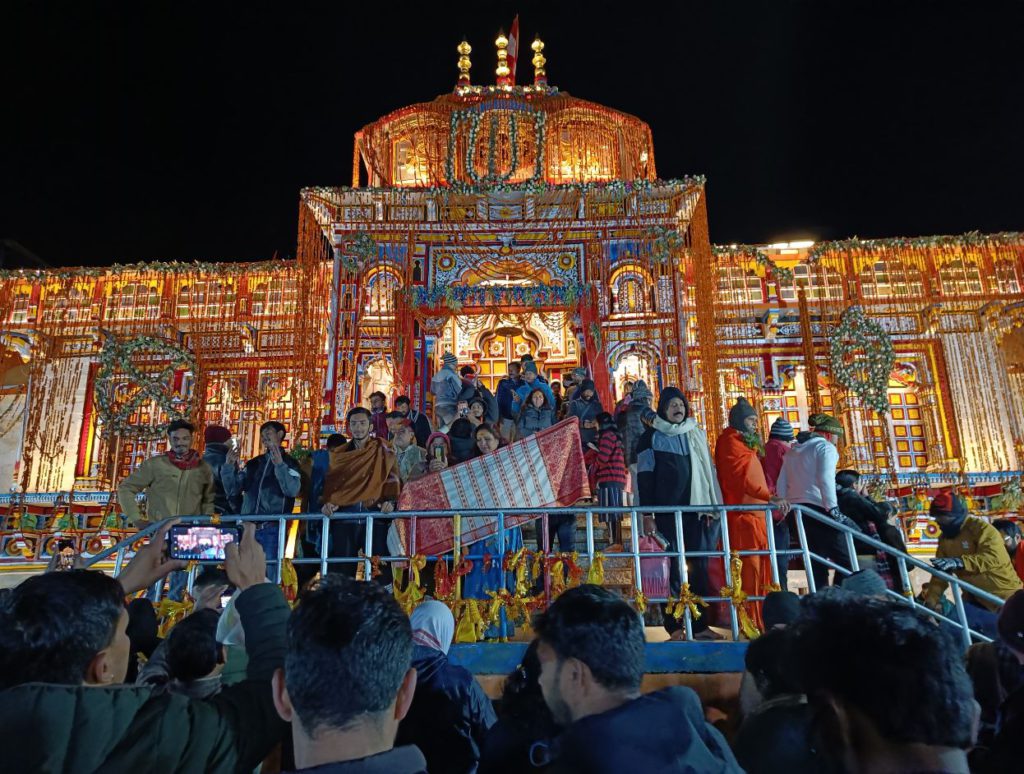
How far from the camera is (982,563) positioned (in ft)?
22.0

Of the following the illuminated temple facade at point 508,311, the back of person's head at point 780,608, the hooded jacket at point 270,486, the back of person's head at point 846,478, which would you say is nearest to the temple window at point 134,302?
the illuminated temple facade at point 508,311

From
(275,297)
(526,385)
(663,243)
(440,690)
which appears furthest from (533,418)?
(275,297)

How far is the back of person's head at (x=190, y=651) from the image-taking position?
2900mm

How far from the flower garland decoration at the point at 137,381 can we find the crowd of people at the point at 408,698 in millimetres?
16080

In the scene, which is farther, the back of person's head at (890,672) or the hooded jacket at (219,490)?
the hooded jacket at (219,490)

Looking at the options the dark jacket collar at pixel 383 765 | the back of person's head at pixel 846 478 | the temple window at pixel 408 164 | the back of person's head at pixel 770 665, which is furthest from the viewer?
the temple window at pixel 408 164

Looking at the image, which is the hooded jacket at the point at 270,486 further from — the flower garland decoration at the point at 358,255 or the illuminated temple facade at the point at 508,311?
the flower garland decoration at the point at 358,255

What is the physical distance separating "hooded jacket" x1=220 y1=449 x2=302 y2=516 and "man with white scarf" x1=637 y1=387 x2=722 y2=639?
3.15 meters

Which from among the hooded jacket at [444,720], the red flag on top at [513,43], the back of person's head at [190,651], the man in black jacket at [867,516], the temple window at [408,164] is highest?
the red flag on top at [513,43]

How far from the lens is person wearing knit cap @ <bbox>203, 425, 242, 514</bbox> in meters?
7.39

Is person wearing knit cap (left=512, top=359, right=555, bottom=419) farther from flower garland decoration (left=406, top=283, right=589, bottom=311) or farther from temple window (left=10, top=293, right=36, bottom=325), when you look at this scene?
temple window (left=10, top=293, right=36, bottom=325)

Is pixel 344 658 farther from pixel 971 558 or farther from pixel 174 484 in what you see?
pixel 971 558

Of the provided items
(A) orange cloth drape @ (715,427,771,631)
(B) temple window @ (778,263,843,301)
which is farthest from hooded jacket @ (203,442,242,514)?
(B) temple window @ (778,263,843,301)

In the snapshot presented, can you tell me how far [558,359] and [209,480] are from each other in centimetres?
1079
